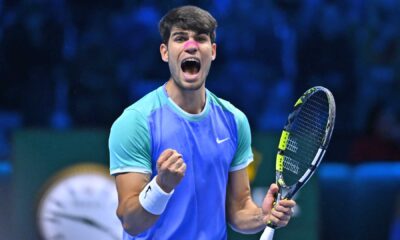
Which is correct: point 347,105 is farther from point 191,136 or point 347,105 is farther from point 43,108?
point 191,136

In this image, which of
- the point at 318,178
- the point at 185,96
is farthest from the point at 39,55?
the point at 185,96

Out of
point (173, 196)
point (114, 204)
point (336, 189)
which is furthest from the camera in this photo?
point (336, 189)

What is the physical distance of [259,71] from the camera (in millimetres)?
8062

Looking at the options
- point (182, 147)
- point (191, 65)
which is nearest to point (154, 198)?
point (182, 147)

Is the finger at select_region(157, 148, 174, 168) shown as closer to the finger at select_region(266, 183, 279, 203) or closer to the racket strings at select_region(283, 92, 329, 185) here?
the finger at select_region(266, 183, 279, 203)

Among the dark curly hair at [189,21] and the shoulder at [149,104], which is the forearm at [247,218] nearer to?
the shoulder at [149,104]

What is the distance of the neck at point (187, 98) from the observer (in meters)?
4.58

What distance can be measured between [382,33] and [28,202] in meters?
2.90

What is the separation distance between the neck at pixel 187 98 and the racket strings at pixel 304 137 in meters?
0.50

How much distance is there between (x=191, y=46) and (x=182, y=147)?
1.33 feet

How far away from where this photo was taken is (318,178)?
747cm

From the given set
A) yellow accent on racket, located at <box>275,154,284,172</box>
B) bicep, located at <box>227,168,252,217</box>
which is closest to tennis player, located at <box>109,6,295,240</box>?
bicep, located at <box>227,168,252,217</box>

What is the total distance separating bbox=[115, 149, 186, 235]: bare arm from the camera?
4.10m

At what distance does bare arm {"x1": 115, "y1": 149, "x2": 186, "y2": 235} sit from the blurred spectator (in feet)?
12.0
